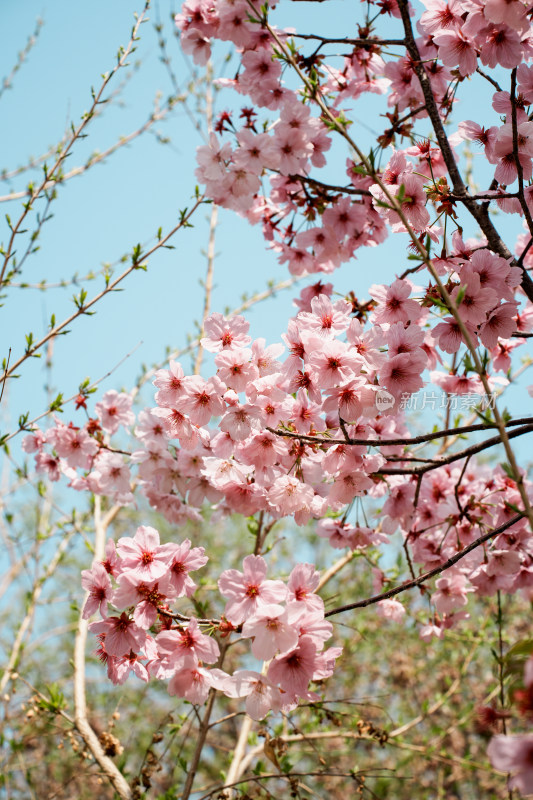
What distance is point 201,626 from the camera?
5.15 feet

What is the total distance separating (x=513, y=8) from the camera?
5.58 feet

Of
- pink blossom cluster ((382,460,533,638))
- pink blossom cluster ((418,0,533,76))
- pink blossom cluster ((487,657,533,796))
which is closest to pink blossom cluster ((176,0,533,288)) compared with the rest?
pink blossom cluster ((418,0,533,76))

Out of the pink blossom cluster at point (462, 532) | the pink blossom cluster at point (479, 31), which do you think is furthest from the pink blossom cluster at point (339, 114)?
the pink blossom cluster at point (462, 532)

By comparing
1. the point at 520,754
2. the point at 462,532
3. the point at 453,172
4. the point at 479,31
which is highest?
the point at 479,31

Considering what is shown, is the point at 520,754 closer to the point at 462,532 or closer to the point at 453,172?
the point at 462,532

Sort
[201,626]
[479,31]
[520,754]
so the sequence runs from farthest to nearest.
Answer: [479,31], [201,626], [520,754]

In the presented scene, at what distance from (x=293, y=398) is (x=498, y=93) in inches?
45.8

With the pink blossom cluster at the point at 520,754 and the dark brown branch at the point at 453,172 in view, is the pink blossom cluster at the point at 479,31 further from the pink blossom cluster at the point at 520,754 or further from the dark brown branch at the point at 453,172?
the pink blossom cluster at the point at 520,754

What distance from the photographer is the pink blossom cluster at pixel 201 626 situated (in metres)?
1.39

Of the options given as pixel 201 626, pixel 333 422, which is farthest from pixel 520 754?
pixel 333 422

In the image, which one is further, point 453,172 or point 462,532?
point 462,532

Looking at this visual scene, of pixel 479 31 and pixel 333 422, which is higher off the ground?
pixel 479 31

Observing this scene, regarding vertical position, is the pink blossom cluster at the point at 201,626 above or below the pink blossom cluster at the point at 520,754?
above

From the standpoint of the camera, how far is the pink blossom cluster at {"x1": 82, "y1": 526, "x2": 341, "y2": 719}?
1.39m
